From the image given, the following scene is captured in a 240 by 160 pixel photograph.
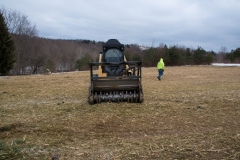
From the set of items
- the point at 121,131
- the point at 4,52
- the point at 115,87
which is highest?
the point at 4,52

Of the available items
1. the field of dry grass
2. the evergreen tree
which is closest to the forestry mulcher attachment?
the field of dry grass

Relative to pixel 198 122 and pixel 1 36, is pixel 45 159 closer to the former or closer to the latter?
pixel 198 122

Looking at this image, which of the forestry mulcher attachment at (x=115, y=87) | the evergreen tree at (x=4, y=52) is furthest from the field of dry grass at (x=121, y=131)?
the evergreen tree at (x=4, y=52)

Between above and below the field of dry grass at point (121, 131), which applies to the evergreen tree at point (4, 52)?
above

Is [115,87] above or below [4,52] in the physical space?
below

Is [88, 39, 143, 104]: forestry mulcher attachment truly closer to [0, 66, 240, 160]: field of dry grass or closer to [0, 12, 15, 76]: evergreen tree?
[0, 66, 240, 160]: field of dry grass

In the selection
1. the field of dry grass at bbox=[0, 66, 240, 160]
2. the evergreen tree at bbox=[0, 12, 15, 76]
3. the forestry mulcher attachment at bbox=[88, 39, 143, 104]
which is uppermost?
the evergreen tree at bbox=[0, 12, 15, 76]

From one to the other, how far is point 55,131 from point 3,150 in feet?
4.68

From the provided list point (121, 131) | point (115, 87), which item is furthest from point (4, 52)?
point (121, 131)

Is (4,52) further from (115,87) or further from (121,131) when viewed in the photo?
(121,131)

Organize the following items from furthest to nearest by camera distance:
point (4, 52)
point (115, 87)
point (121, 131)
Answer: point (4, 52)
point (115, 87)
point (121, 131)

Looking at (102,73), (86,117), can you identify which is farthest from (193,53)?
(86,117)

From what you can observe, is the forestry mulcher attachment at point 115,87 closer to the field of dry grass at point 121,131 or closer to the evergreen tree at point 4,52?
the field of dry grass at point 121,131

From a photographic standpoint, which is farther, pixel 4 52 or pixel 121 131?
pixel 4 52
